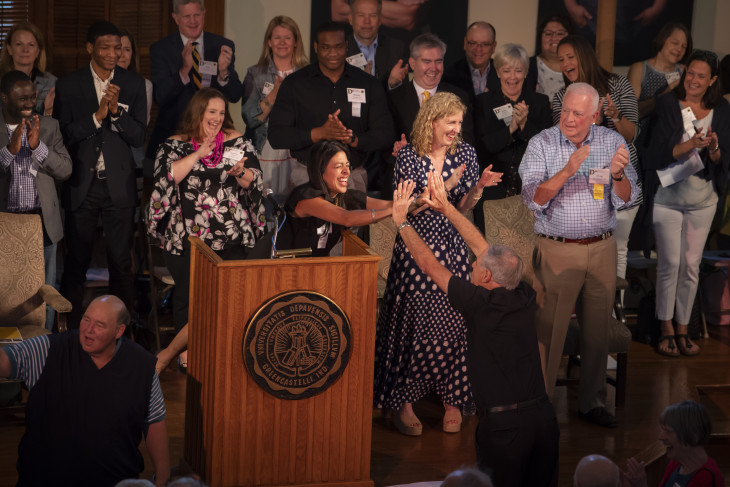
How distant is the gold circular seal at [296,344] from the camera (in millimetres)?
4098

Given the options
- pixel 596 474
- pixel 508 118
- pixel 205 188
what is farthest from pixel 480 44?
pixel 596 474

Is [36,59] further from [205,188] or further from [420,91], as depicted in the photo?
[420,91]

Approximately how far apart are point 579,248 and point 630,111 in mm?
1551

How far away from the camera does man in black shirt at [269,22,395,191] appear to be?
621 cm

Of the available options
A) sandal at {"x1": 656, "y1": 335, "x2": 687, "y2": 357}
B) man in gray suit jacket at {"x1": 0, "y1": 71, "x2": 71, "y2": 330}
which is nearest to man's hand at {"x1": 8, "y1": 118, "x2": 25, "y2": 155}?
man in gray suit jacket at {"x1": 0, "y1": 71, "x2": 71, "y2": 330}

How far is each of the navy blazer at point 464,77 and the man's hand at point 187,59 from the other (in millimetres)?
1618

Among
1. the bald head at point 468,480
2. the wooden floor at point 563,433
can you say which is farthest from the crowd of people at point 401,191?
the bald head at point 468,480

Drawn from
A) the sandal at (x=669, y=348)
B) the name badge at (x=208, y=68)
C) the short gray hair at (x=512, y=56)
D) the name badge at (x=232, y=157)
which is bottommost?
the sandal at (x=669, y=348)

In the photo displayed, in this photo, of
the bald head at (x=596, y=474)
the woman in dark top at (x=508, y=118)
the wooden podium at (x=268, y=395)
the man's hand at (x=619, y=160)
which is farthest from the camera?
the woman in dark top at (x=508, y=118)

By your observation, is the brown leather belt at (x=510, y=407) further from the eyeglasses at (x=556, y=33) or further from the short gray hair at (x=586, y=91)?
the eyeglasses at (x=556, y=33)

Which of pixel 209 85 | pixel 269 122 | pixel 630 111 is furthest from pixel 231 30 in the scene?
pixel 630 111

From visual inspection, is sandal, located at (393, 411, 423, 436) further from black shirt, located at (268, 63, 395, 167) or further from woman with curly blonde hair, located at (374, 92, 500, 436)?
black shirt, located at (268, 63, 395, 167)

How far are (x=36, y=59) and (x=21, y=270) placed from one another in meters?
1.60

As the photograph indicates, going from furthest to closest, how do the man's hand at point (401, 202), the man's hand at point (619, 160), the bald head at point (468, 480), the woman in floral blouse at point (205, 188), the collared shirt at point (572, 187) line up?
the woman in floral blouse at point (205, 188) → the collared shirt at point (572, 187) → the man's hand at point (619, 160) → the man's hand at point (401, 202) → the bald head at point (468, 480)
